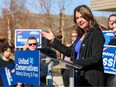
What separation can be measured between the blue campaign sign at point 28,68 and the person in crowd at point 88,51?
0.38 m

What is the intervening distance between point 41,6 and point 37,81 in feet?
79.0

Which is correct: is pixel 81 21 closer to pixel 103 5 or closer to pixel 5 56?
pixel 5 56

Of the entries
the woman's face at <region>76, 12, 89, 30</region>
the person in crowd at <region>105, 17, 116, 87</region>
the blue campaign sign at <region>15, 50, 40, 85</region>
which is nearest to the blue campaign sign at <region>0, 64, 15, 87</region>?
the person in crowd at <region>105, 17, 116, 87</region>

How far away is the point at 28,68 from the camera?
392 centimetres

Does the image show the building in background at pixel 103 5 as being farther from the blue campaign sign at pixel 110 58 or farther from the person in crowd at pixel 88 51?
the person in crowd at pixel 88 51

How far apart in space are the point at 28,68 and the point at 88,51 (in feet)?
2.28

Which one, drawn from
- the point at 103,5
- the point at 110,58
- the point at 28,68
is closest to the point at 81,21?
the point at 28,68

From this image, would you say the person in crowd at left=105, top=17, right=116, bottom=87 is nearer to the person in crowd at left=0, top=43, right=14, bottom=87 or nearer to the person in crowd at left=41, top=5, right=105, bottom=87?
the person in crowd at left=41, top=5, right=105, bottom=87

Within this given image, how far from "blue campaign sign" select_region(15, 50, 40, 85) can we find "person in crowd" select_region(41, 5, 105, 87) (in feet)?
1.24

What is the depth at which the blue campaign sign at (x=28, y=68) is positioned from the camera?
380 centimetres

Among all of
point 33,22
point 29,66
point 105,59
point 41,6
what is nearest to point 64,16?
point 41,6

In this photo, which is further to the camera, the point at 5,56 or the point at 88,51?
the point at 5,56

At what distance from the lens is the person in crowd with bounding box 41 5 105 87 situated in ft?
11.6

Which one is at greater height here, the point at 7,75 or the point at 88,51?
the point at 88,51
